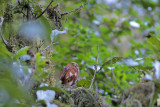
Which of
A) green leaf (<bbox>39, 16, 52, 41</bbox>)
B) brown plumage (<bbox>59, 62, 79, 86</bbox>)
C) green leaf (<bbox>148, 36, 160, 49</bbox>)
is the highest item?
green leaf (<bbox>39, 16, 52, 41</bbox>)

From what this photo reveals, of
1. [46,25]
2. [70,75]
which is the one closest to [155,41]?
[70,75]

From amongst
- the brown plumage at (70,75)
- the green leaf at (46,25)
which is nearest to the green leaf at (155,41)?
the brown plumage at (70,75)

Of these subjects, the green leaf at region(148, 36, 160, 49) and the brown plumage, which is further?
the brown plumage

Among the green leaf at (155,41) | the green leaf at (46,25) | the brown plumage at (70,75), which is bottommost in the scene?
the brown plumage at (70,75)

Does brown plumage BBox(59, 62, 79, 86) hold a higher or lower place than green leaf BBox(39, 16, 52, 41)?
lower

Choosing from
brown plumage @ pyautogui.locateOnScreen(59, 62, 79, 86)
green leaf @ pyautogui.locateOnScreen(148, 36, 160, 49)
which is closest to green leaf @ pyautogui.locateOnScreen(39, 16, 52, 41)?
brown plumage @ pyautogui.locateOnScreen(59, 62, 79, 86)

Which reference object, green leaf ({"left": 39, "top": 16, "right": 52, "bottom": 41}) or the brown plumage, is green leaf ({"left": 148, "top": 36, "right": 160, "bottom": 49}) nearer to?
the brown plumage

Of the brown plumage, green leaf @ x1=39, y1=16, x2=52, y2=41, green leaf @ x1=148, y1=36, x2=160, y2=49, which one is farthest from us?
the brown plumage

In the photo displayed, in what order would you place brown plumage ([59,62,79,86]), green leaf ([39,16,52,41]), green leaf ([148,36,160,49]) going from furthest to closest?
brown plumage ([59,62,79,86]) < green leaf ([148,36,160,49]) < green leaf ([39,16,52,41])

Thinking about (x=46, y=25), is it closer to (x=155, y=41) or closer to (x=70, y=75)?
(x=70, y=75)

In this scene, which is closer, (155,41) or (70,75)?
(155,41)

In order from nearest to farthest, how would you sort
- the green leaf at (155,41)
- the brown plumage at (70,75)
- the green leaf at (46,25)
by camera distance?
the green leaf at (46,25), the green leaf at (155,41), the brown plumage at (70,75)

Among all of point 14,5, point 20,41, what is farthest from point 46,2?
point 20,41

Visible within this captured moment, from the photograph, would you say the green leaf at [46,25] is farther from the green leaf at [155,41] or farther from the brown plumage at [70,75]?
the green leaf at [155,41]
